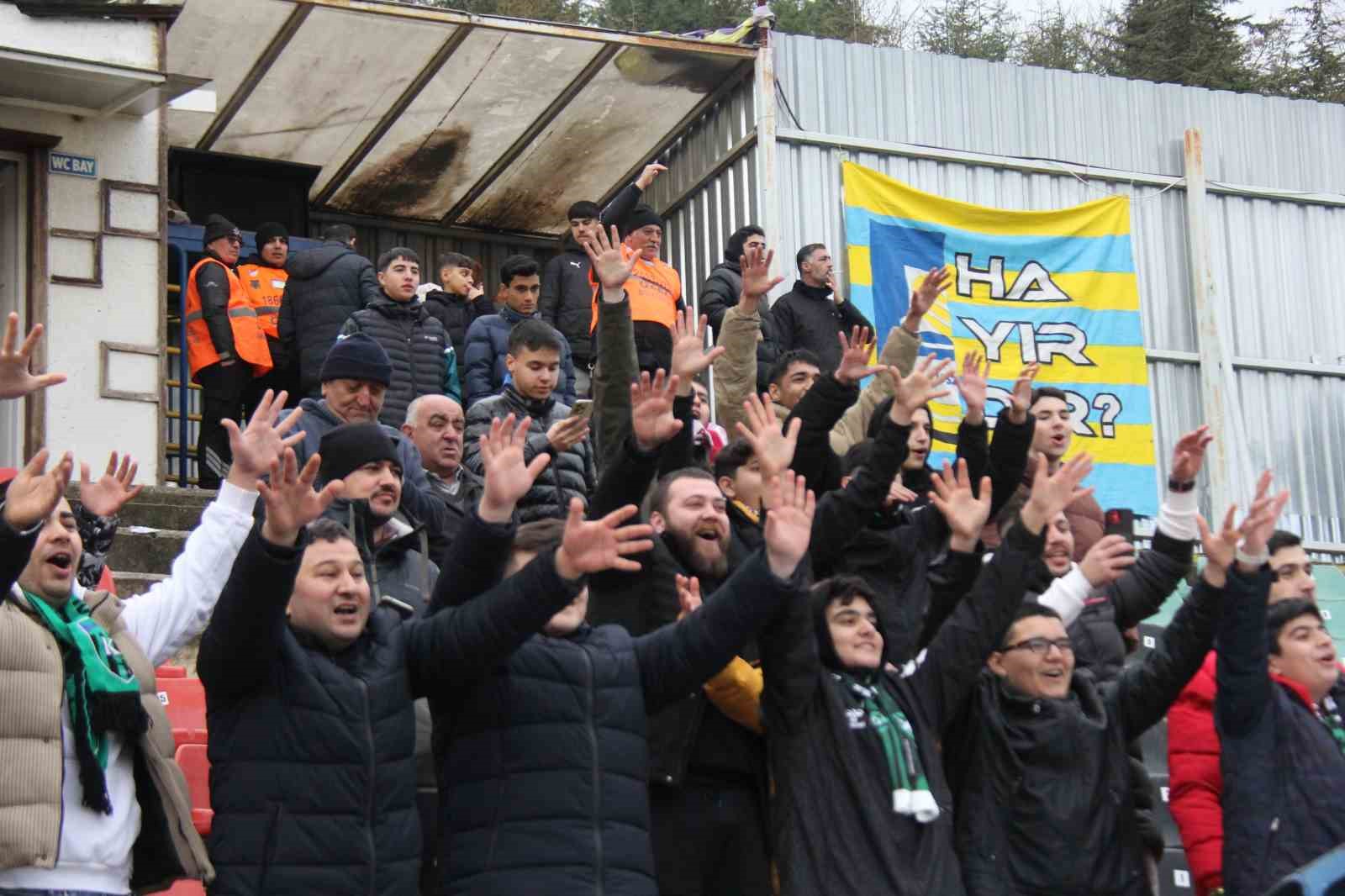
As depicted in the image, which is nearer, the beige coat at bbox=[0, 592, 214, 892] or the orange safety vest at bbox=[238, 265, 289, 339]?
the beige coat at bbox=[0, 592, 214, 892]

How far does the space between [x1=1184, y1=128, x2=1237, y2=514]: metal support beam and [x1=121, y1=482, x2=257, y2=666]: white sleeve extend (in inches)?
388

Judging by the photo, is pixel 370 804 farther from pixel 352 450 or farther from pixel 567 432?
pixel 567 432

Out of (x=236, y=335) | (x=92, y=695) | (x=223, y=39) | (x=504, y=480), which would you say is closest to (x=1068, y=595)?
(x=504, y=480)

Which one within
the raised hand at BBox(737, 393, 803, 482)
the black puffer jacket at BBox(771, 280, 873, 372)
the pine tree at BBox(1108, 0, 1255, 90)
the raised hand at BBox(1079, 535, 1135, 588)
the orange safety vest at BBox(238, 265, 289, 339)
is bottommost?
the raised hand at BBox(1079, 535, 1135, 588)

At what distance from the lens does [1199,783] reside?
6238 mm

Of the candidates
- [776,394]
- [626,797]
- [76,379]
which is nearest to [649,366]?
[776,394]

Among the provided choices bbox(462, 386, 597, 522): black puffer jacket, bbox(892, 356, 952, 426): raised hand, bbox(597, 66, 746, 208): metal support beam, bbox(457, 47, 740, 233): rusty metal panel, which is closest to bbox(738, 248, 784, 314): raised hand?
bbox(462, 386, 597, 522): black puffer jacket

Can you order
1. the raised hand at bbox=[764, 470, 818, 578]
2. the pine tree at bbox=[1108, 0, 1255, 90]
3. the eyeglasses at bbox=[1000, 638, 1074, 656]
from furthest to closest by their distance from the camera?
the pine tree at bbox=[1108, 0, 1255, 90] < the eyeglasses at bbox=[1000, 638, 1074, 656] < the raised hand at bbox=[764, 470, 818, 578]

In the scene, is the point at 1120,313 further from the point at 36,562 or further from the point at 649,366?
the point at 36,562

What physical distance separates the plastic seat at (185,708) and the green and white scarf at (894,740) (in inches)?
80.2

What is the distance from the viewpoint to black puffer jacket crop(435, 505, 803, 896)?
4.87 meters

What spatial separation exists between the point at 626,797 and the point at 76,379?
7324 mm

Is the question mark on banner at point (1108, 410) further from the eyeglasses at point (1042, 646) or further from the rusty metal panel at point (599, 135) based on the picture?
the eyeglasses at point (1042, 646)

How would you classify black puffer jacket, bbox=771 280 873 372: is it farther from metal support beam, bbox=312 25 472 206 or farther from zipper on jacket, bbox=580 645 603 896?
zipper on jacket, bbox=580 645 603 896
